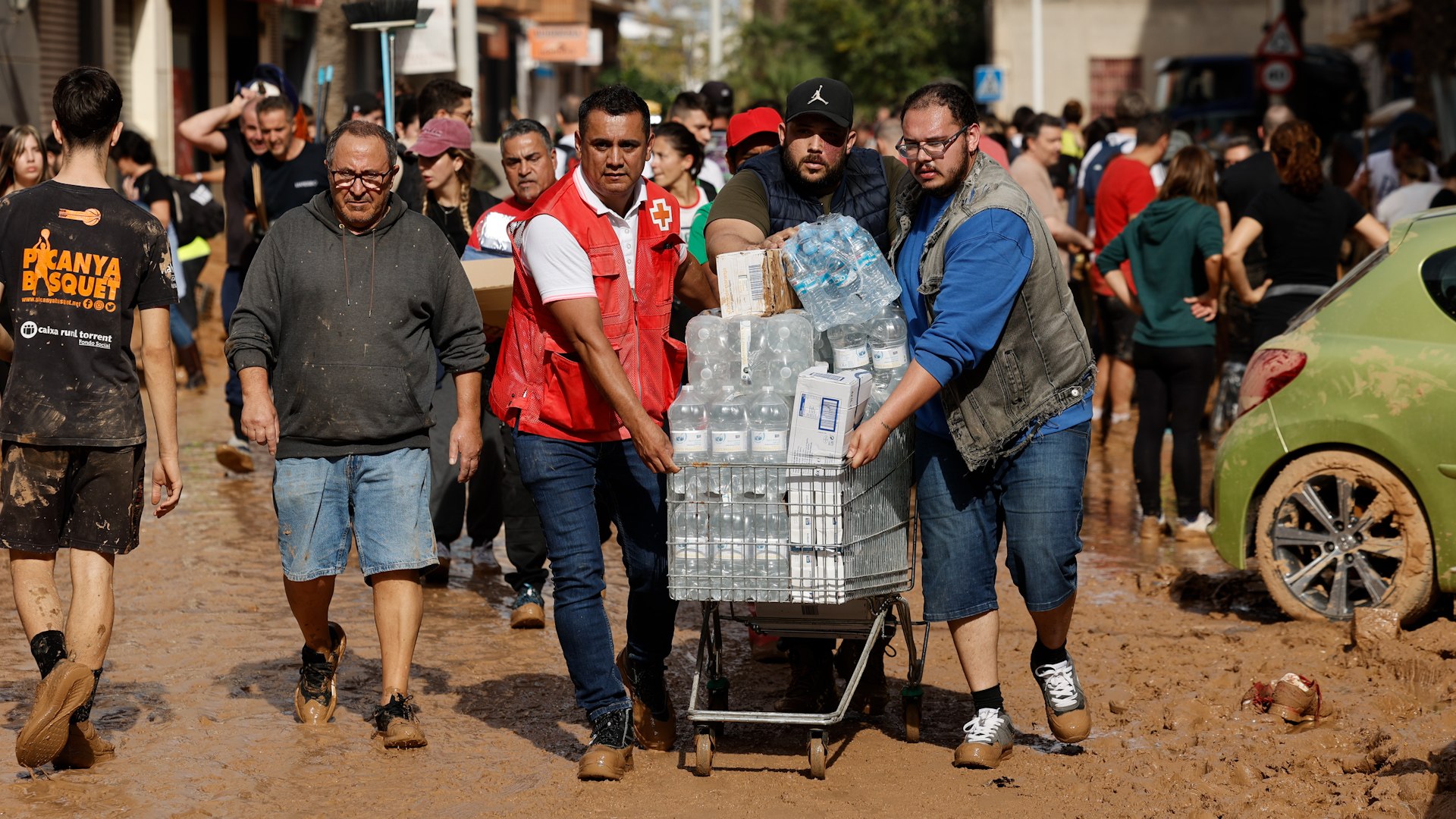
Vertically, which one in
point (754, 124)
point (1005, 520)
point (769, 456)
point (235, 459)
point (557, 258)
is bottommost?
point (235, 459)

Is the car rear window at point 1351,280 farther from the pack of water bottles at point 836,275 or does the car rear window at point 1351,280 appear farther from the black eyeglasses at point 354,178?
the black eyeglasses at point 354,178

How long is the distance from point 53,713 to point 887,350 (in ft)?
9.23

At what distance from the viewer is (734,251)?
18.5 feet

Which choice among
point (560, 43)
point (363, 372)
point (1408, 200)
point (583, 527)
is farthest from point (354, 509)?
point (560, 43)

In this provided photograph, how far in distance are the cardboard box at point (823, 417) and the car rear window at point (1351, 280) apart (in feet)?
10.8

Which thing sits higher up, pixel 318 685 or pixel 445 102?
pixel 445 102

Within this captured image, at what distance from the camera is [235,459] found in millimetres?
10984

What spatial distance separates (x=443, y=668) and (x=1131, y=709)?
2722 millimetres

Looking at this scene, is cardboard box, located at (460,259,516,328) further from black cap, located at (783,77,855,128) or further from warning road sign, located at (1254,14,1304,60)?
warning road sign, located at (1254,14,1304,60)

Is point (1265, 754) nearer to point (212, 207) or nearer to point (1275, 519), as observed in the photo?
point (1275, 519)

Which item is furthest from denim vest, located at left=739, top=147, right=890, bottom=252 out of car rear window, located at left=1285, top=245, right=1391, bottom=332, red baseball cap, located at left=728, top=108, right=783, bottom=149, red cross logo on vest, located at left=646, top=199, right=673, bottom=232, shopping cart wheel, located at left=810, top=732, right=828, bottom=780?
car rear window, located at left=1285, top=245, right=1391, bottom=332

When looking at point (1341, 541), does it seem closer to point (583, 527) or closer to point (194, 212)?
point (583, 527)

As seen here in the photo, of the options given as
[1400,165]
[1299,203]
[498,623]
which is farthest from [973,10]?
[498,623]

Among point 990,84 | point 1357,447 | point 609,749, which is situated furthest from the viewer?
point 990,84
